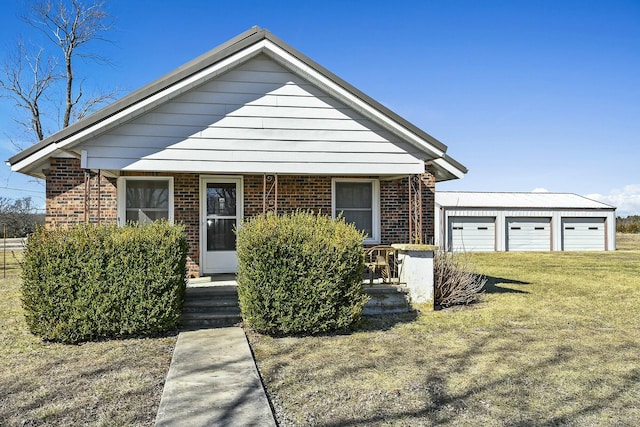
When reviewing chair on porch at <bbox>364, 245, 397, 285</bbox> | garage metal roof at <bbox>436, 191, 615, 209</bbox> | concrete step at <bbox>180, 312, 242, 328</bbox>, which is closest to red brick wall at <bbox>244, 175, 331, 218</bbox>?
chair on porch at <bbox>364, 245, 397, 285</bbox>

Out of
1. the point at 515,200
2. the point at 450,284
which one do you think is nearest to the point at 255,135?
the point at 450,284

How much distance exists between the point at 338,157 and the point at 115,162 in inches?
164

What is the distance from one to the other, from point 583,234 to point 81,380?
32.0 meters

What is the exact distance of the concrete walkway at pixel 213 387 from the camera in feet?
13.9

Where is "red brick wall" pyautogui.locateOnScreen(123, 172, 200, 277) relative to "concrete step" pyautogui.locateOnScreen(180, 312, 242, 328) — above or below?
above

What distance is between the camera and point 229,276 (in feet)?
35.6

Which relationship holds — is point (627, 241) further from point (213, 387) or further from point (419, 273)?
→ point (213, 387)

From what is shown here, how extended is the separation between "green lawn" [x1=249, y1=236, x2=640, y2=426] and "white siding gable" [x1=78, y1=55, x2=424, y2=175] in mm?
3292

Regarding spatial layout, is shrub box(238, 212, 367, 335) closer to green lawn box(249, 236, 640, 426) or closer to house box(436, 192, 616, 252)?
green lawn box(249, 236, 640, 426)

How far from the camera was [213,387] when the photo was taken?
16.6 ft

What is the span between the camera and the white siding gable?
8742 mm

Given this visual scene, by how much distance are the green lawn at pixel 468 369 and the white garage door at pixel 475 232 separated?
18.9 metres

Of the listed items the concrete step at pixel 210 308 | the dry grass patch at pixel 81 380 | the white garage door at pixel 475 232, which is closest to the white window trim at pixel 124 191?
the concrete step at pixel 210 308

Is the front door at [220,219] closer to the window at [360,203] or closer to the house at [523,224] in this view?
the window at [360,203]
